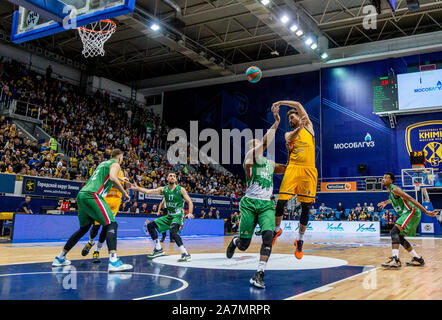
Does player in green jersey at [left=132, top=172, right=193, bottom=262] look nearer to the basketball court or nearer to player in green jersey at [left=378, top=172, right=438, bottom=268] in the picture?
player in green jersey at [left=378, top=172, right=438, bottom=268]

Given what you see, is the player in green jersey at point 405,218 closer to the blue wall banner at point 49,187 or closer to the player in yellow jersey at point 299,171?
the player in yellow jersey at point 299,171

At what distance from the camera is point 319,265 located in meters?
6.83

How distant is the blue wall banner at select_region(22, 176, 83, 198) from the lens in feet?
44.5

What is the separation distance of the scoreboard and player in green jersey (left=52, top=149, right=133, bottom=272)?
68.2ft

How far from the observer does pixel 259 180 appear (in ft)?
17.4

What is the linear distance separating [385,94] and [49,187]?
19156 millimetres

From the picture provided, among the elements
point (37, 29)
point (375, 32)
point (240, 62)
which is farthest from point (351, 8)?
point (37, 29)

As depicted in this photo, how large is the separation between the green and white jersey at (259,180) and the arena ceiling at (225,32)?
15416 mm

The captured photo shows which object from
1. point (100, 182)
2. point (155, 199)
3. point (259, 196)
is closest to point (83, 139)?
point (155, 199)

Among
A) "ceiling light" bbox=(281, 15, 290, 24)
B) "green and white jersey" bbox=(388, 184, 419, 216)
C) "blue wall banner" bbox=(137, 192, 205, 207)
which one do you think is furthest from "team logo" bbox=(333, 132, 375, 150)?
"green and white jersey" bbox=(388, 184, 419, 216)

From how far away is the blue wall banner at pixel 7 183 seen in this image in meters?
12.8

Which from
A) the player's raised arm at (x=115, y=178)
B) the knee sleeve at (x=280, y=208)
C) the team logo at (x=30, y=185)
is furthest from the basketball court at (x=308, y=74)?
the knee sleeve at (x=280, y=208)

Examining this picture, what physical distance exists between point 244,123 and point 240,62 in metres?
4.64
